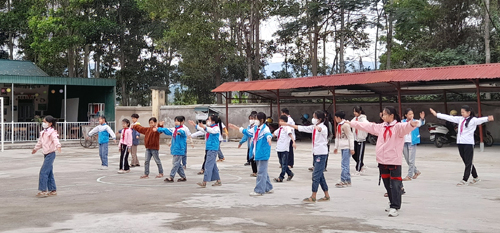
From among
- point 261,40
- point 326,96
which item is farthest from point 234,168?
point 261,40

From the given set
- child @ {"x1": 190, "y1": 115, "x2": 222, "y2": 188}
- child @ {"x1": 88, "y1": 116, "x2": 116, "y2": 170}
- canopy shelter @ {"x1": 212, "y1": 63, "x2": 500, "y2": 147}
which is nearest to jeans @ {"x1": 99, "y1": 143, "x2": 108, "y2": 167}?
child @ {"x1": 88, "y1": 116, "x2": 116, "y2": 170}

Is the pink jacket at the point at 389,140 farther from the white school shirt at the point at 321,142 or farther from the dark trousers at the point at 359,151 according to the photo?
the dark trousers at the point at 359,151

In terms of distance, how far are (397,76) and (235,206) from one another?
45.2 ft

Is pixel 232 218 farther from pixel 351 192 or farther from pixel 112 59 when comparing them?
pixel 112 59

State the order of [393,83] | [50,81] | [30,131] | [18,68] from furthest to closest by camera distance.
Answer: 1. [18,68]
2. [50,81]
3. [30,131]
4. [393,83]

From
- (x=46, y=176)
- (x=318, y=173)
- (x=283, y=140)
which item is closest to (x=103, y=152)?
(x=46, y=176)

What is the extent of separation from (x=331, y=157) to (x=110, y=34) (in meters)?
26.6

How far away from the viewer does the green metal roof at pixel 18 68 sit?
29486 mm

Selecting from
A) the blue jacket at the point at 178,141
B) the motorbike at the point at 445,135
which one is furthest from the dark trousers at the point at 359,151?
the motorbike at the point at 445,135

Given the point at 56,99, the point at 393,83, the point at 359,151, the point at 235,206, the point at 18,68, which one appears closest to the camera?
the point at 235,206

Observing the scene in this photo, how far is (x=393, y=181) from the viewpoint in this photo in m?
7.46

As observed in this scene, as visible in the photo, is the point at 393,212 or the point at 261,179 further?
the point at 261,179

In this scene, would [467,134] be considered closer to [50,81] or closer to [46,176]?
[46,176]

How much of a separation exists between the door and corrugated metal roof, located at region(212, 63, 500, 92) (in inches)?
543
